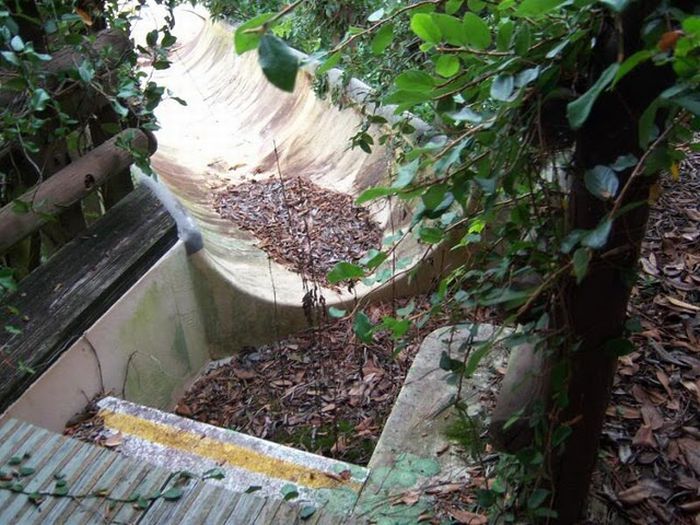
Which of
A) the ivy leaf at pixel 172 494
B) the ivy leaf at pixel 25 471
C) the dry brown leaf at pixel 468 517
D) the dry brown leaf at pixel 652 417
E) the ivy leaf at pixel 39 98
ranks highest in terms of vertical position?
the ivy leaf at pixel 39 98

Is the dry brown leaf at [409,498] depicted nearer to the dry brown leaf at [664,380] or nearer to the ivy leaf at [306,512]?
the ivy leaf at [306,512]

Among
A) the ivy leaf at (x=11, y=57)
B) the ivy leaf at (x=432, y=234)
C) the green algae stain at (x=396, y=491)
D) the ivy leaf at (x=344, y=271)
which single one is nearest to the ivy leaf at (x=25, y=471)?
the green algae stain at (x=396, y=491)

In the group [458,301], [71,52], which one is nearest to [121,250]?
[71,52]

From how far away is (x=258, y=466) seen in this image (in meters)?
2.27

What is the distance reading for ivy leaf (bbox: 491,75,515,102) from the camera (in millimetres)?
936

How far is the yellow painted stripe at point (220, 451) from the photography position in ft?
6.99

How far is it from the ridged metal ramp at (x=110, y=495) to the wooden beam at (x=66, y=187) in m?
0.81

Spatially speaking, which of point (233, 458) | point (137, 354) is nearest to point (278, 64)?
point (233, 458)

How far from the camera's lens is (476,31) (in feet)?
3.04

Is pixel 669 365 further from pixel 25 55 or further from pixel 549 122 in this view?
pixel 25 55

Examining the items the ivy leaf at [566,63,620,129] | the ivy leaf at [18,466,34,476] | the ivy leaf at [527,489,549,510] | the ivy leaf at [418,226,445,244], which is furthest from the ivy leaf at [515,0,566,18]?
the ivy leaf at [18,466,34,476]

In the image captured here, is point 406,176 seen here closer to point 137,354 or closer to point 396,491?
point 396,491

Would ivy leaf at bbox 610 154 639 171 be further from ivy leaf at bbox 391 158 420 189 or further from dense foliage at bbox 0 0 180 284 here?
dense foliage at bbox 0 0 180 284

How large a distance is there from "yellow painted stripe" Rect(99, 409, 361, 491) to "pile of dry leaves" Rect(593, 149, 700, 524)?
76cm
